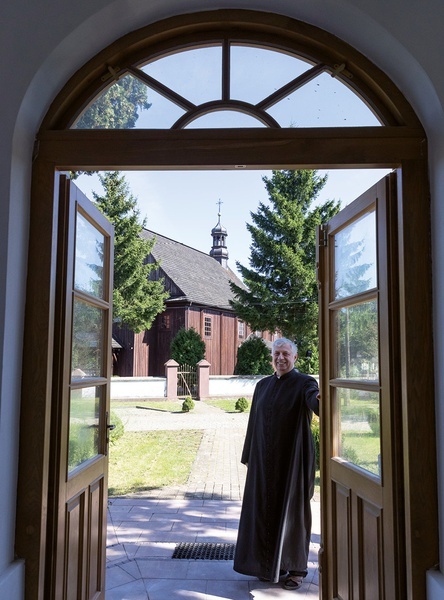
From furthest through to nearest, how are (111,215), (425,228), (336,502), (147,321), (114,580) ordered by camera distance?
(147,321), (111,215), (114,580), (336,502), (425,228)

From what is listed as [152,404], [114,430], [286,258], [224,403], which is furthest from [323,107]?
[286,258]

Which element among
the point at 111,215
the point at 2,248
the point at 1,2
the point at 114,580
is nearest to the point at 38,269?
the point at 2,248

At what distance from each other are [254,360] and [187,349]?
3.01 meters

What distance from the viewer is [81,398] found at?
286 centimetres

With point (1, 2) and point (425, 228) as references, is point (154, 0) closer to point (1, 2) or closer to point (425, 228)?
point (1, 2)

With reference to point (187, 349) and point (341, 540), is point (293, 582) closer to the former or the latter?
point (341, 540)

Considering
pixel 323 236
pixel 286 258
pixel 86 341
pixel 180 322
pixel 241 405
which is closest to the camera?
pixel 86 341

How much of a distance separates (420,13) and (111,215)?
1778 cm

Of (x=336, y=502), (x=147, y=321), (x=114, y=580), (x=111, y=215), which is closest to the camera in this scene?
(x=336, y=502)

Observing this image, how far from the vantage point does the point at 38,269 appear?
2465 millimetres

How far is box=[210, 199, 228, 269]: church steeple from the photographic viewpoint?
38938 millimetres

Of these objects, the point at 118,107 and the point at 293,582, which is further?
the point at 293,582

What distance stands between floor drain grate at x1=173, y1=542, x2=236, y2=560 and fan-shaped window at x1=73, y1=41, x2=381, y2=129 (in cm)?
340

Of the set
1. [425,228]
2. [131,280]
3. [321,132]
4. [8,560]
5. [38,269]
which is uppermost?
[131,280]
